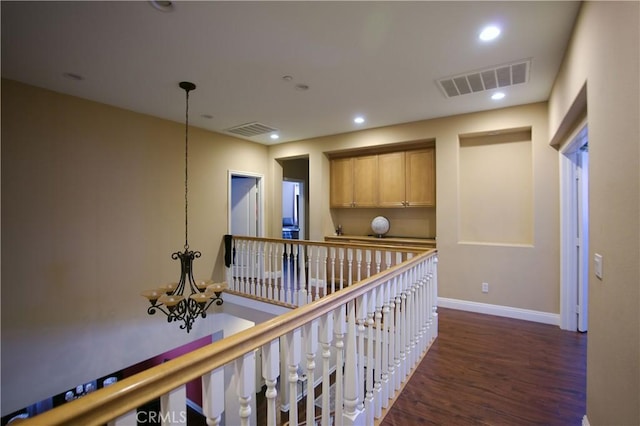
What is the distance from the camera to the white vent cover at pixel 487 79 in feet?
9.32

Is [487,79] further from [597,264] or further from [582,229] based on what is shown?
[597,264]

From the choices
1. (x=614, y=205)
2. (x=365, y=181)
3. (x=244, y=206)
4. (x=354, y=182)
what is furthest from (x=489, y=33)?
(x=244, y=206)

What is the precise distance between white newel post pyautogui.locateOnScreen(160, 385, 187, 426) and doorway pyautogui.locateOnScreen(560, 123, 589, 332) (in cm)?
400

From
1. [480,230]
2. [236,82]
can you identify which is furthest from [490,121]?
[236,82]

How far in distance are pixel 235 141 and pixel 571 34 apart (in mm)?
4752

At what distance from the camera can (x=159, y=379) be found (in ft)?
2.44

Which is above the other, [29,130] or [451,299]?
[29,130]

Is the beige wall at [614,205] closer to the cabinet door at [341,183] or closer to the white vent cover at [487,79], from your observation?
the white vent cover at [487,79]

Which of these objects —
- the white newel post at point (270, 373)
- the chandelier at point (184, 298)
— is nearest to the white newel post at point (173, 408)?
the white newel post at point (270, 373)

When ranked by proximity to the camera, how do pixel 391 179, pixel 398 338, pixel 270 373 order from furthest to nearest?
pixel 391 179, pixel 398 338, pixel 270 373

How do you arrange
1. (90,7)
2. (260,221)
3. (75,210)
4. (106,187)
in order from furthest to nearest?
(260,221) < (106,187) < (75,210) < (90,7)

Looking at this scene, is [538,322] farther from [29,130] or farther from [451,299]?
[29,130]

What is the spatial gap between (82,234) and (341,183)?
389 centimetres

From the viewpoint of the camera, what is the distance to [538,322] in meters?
3.61
